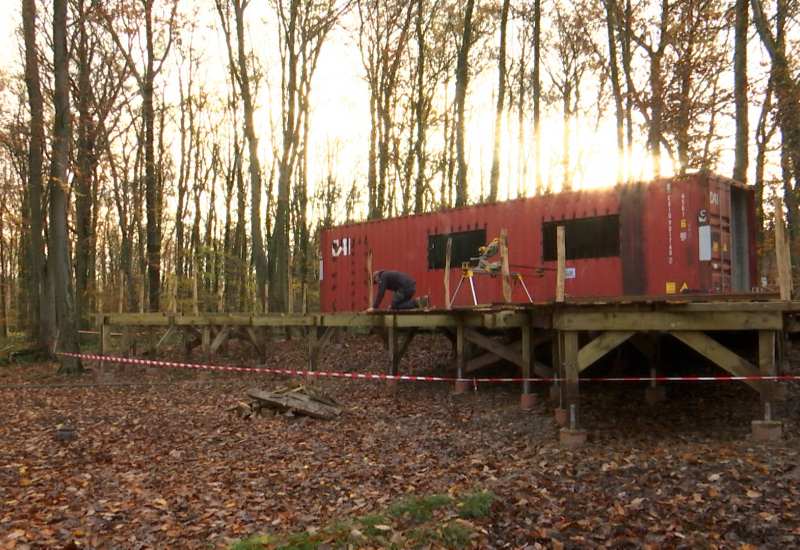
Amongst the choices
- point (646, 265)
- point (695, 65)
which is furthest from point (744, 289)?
point (695, 65)

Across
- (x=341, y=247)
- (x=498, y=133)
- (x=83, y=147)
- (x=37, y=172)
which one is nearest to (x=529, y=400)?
(x=341, y=247)

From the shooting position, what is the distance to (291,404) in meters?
9.59

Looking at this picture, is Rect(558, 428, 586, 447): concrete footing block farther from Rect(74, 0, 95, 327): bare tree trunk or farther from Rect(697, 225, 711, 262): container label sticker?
Rect(74, 0, 95, 327): bare tree trunk

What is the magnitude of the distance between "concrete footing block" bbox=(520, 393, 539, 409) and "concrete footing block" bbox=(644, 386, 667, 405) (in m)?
1.62

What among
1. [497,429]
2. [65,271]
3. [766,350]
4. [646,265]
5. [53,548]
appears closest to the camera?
[53,548]

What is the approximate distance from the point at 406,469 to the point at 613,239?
6927 millimetres

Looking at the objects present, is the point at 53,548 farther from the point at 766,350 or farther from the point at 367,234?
the point at 367,234

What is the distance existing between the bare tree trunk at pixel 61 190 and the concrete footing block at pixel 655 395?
1218cm

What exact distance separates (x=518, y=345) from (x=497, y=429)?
3262 millimetres

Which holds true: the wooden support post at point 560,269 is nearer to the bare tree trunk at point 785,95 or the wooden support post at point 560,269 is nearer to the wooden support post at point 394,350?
the wooden support post at point 394,350

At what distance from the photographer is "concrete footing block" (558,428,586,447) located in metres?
7.47

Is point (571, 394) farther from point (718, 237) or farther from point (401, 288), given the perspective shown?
point (401, 288)

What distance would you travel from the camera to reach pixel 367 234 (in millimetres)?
16359

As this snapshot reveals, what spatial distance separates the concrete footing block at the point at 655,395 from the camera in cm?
952
